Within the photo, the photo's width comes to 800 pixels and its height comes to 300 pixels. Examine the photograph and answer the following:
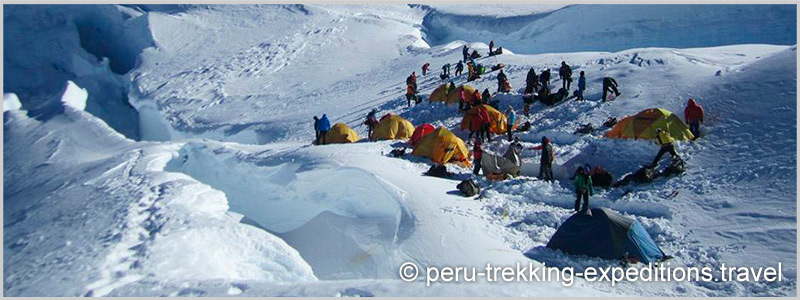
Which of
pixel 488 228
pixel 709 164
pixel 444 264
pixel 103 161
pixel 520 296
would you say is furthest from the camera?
pixel 103 161

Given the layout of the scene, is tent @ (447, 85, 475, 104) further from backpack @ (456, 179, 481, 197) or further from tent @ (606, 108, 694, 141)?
backpack @ (456, 179, 481, 197)

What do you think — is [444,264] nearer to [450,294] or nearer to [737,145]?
[450,294]

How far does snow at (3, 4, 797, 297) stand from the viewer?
970cm

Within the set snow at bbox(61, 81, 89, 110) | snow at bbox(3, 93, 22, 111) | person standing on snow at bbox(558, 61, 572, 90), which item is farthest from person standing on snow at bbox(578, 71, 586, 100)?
snow at bbox(3, 93, 22, 111)

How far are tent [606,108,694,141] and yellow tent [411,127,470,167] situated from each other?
382 centimetres

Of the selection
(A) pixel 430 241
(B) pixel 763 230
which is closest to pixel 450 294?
(A) pixel 430 241

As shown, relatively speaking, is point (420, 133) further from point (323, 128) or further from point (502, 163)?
point (502, 163)

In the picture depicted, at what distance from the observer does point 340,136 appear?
19203 mm

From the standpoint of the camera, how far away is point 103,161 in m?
18.9

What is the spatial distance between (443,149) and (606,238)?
6509 millimetres

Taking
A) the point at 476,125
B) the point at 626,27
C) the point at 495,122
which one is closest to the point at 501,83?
the point at 495,122

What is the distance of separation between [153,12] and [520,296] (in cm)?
4461

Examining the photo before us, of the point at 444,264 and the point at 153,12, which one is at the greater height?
→ the point at 153,12

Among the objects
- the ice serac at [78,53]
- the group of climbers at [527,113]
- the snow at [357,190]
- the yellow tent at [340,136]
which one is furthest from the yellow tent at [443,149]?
the ice serac at [78,53]
